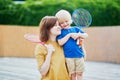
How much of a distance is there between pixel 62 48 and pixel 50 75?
0.99ft

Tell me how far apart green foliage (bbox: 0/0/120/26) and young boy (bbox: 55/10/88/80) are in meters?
15.8

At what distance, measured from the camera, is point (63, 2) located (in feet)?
71.3

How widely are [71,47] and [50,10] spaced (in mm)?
17314

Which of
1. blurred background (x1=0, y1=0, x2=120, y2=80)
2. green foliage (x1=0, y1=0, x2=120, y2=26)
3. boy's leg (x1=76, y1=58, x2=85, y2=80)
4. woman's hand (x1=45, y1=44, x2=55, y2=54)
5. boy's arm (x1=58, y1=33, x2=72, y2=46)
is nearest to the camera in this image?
woman's hand (x1=45, y1=44, x2=55, y2=54)

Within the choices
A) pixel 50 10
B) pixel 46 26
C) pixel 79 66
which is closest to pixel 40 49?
pixel 46 26

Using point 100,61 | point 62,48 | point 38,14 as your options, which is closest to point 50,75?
point 62,48

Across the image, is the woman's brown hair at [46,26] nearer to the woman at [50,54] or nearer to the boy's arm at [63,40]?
the woman at [50,54]

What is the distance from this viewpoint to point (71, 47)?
15.2 ft

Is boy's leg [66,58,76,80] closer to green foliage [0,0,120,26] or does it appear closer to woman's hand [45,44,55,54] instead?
woman's hand [45,44,55,54]

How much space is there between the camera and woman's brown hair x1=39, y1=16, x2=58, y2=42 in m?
4.50

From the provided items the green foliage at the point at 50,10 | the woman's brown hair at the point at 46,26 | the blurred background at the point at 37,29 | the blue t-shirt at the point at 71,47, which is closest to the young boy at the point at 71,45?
the blue t-shirt at the point at 71,47

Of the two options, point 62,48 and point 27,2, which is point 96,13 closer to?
point 27,2

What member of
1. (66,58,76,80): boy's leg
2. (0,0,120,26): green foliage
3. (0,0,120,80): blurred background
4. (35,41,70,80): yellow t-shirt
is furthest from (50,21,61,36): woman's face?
(0,0,120,26): green foliage

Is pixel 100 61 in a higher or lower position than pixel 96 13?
lower
